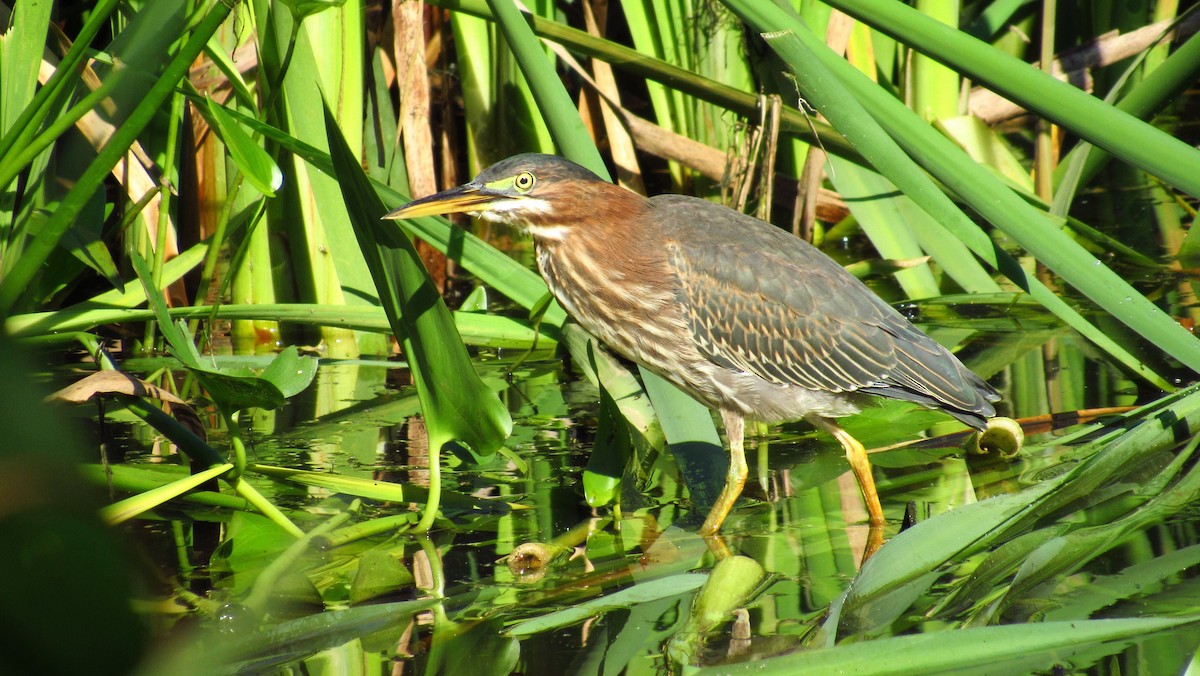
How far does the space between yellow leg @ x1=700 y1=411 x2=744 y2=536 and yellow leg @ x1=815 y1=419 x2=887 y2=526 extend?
374 mm

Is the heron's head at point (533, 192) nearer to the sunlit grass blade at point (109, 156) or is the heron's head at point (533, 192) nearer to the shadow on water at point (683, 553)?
the shadow on water at point (683, 553)

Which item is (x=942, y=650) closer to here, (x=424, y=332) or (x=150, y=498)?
(x=424, y=332)

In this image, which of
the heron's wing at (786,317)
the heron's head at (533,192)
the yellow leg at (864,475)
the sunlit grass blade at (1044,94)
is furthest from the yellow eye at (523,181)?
the yellow leg at (864,475)

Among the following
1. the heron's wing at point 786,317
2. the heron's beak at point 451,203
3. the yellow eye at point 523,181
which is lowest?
the heron's wing at point 786,317

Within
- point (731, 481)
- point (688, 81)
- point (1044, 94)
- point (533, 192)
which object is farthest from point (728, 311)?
point (688, 81)

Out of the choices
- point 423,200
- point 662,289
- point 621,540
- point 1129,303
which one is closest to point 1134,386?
point 1129,303

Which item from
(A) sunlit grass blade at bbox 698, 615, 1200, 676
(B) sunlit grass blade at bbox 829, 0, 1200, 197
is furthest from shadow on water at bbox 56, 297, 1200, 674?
(B) sunlit grass blade at bbox 829, 0, 1200, 197

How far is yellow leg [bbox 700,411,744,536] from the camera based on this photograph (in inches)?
147

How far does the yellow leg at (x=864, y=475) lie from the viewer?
3734 mm

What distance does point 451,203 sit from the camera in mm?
3816

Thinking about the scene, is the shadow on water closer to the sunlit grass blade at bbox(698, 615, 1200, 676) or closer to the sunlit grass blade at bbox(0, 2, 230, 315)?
the sunlit grass blade at bbox(698, 615, 1200, 676)

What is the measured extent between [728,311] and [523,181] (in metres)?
0.90

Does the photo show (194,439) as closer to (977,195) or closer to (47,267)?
(47,267)

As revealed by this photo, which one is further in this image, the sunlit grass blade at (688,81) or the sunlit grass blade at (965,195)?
the sunlit grass blade at (688,81)
